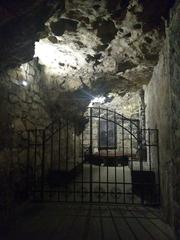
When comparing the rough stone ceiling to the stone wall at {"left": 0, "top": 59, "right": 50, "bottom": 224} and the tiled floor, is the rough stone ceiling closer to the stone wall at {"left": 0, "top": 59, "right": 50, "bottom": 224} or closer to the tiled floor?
the stone wall at {"left": 0, "top": 59, "right": 50, "bottom": 224}

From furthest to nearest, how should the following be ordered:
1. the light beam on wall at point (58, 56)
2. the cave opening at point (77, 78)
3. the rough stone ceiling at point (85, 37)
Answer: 1. the light beam on wall at point (58, 56)
2. the cave opening at point (77, 78)
3. the rough stone ceiling at point (85, 37)

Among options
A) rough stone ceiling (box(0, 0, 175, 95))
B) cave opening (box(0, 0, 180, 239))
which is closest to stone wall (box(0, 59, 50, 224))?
cave opening (box(0, 0, 180, 239))

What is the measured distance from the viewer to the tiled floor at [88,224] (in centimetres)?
312

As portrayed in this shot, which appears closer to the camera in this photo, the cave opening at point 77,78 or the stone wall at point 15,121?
the cave opening at point 77,78

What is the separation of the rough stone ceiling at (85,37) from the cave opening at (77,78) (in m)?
0.01

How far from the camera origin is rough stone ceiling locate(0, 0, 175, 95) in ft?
9.87

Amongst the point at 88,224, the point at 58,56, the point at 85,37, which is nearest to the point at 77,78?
the point at 58,56

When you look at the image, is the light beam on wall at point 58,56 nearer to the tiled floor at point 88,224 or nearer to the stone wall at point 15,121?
the stone wall at point 15,121

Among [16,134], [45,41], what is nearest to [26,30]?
[45,41]

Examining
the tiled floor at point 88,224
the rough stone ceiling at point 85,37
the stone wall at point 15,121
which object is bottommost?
the tiled floor at point 88,224

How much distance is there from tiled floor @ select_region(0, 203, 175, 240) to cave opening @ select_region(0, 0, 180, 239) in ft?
0.64

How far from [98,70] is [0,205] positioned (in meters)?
3.52

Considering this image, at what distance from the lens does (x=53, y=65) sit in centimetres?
548

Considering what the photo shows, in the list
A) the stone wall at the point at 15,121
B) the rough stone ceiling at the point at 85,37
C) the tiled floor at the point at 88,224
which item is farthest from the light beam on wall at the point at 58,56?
the tiled floor at the point at 88,224
